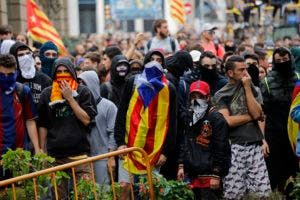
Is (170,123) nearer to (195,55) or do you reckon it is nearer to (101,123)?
(101,123)

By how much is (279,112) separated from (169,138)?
2177mm

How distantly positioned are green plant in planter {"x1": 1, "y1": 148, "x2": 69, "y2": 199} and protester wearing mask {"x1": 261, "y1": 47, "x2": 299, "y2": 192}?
347 centimetres

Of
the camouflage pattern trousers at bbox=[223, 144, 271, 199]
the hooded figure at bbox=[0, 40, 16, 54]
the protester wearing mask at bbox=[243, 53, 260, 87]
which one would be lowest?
the camouflage pattern trousers at bbox=[223, 144, 271, 199]

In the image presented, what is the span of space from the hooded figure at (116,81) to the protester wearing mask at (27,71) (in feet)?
3.43

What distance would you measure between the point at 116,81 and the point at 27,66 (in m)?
1.37

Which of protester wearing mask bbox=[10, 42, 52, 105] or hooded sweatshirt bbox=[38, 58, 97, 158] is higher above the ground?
protester wearing mask bbox=[10, 42, 52, 105]

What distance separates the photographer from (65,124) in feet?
32.1

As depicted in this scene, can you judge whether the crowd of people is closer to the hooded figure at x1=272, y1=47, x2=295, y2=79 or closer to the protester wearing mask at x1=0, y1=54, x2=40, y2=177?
the protester wearing mask at x1=0, y1=54, x2=40, y2=177

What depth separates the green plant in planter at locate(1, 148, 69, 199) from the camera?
7.93 m

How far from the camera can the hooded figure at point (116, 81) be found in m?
11.7

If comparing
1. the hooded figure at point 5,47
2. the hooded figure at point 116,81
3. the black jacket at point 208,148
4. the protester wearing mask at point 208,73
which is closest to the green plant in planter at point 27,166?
the black jacket at point 208,148

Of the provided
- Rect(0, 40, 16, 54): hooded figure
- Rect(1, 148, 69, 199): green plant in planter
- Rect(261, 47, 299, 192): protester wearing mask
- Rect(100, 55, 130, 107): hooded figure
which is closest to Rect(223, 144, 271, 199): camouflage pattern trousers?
Rect(261, 47, 299, 192): protester wearing mask

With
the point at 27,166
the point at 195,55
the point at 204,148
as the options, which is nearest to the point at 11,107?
the point at 27,166

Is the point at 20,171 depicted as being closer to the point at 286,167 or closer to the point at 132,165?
the point at 132,165
